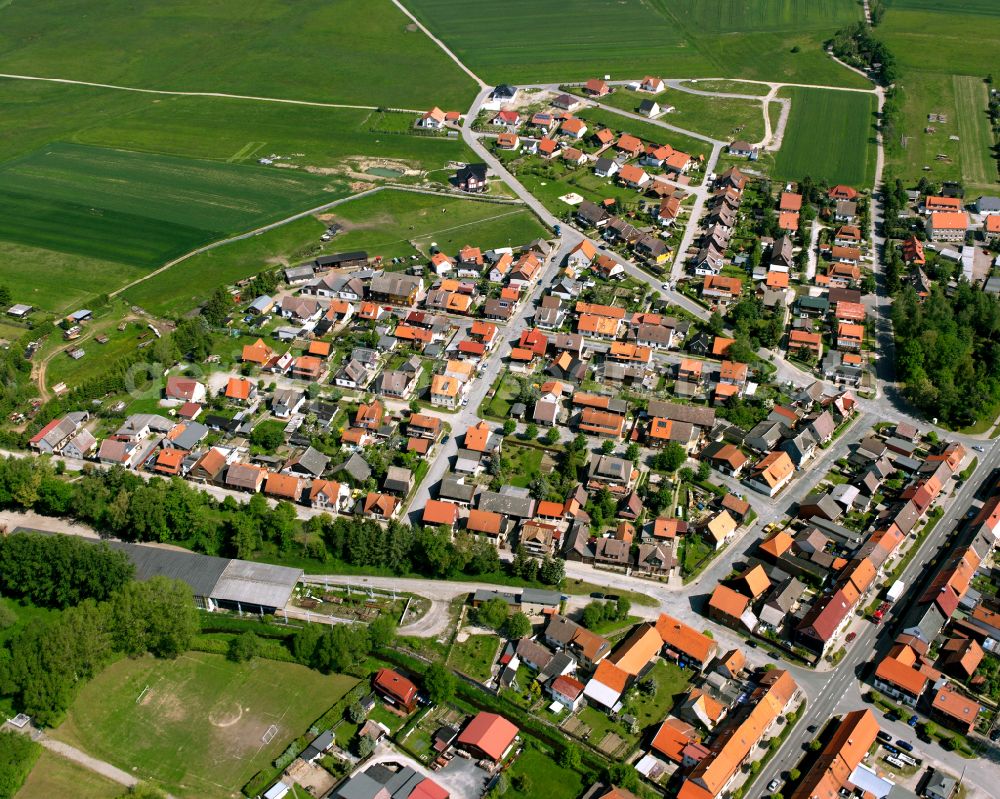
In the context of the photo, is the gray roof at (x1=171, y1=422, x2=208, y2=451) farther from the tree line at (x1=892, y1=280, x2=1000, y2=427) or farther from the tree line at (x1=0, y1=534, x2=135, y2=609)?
the tree line at (x1=892, y1=280, x2=1000, y2=427)

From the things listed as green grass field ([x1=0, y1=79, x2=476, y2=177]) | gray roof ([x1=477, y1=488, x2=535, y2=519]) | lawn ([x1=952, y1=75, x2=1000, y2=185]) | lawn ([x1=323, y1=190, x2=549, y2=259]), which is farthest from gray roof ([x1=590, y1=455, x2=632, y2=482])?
lawn ([x1=952, y1=75, x2=1000, y2=185])

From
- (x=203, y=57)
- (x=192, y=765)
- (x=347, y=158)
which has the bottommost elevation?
(x=192, y=765)

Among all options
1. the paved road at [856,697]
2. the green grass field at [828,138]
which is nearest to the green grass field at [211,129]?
the green grass field at [828,138]

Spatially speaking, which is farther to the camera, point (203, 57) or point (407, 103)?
point (203, 57)

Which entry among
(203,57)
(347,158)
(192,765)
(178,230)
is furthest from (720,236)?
(203,57)

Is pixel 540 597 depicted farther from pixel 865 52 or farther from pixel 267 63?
pixel 865 52

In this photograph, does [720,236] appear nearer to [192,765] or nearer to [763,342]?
[763,342]

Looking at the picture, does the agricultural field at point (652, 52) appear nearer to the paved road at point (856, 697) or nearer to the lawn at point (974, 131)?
the lawn at point (974, 131)
